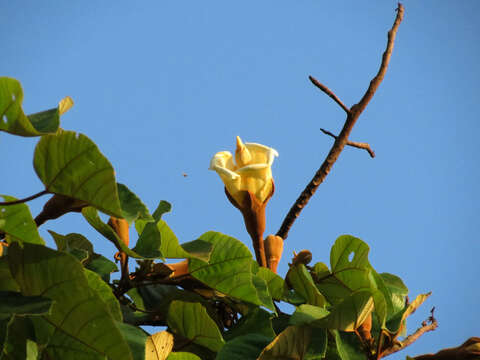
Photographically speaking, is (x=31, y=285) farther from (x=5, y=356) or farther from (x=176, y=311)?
(x=176, y=311)

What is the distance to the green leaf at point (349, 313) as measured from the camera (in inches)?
25.4

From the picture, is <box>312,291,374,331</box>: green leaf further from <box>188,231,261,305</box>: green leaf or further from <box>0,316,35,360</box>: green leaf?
<box>0,316,35,360</box>: green leaf

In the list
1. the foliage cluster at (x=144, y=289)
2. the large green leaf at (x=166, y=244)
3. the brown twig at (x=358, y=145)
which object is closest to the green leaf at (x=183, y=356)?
the foliage cluster at (x=144, y=289)

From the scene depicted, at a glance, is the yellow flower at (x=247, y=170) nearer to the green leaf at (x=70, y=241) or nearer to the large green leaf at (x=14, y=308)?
the green leaf at (x=70, y=241)

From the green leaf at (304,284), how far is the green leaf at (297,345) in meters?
0.06

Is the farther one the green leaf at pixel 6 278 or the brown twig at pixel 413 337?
the brown twig at pixel 413 337

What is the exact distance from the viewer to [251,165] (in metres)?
0.83

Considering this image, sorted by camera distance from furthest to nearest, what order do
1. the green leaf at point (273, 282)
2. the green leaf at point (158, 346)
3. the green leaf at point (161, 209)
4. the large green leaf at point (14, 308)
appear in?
the green leaf at point (273, 282) → the green leaf at point (161, 209) → the green leaf at point (158, 346) → the large green leaf at point (14, 308)

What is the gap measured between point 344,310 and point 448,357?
174mm

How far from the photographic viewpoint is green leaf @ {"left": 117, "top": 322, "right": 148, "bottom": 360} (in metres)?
0.54

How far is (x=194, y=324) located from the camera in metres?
0.65

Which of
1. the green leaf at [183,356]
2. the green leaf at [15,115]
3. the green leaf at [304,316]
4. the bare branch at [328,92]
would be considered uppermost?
the bare branch at [328,92]

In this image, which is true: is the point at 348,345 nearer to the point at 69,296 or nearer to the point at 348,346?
the point at 348,346

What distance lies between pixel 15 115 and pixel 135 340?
240mm
